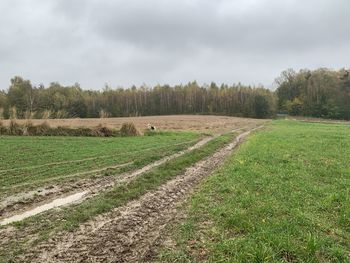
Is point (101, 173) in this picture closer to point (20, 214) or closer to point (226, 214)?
point (20, 214)

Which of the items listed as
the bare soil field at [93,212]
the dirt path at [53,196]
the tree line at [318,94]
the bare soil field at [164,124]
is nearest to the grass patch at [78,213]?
the bare soil field at [93,212]

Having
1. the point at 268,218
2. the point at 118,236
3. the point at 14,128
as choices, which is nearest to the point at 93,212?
the point at 118,236

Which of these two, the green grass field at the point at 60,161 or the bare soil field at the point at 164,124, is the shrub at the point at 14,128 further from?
the green grass field at the point at 60,161

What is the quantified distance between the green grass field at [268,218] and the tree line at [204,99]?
326 ft

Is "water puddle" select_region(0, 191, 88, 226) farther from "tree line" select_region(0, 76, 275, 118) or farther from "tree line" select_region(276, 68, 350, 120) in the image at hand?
"tree line" select_region(276, 68, 350, 120)

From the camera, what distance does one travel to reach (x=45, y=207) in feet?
41.5

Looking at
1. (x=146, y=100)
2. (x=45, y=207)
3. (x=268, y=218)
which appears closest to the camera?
(x=268, y=218)

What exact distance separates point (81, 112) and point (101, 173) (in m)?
107

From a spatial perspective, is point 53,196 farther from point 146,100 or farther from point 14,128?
point 146,100

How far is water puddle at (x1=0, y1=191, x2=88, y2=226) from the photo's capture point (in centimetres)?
1109

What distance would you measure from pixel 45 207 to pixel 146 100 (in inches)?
4847

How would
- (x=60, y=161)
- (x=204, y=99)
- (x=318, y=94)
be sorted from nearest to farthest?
(x=60, y=161) → (x=318, y=94) → (x=204, y=99)

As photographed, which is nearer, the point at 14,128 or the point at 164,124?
the point at 14,128

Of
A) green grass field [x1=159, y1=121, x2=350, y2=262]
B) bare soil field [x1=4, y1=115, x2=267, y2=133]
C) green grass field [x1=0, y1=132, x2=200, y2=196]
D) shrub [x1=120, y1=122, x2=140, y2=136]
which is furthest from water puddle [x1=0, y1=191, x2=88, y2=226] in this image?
bare soil field [x1=4, y1=115, x2=267, y2=133]
